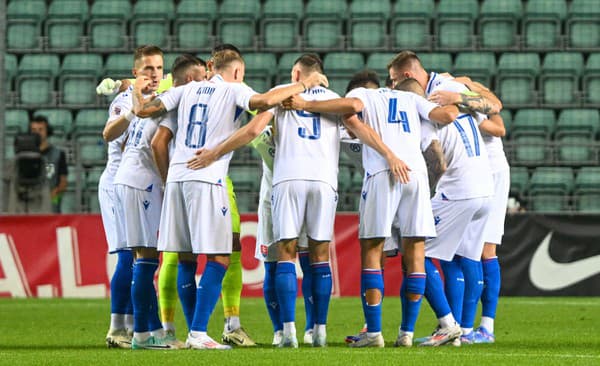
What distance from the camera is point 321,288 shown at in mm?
7992

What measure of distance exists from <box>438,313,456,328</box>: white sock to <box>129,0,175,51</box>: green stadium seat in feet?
40.4

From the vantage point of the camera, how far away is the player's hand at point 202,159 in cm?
773

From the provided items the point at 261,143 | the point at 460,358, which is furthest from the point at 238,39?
the point at 460,358

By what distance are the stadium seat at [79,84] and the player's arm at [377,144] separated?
11.8 metres

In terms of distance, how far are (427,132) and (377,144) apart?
0.67 meters

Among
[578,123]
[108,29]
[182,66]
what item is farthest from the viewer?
[108,29]

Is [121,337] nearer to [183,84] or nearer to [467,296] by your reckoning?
[183,84]

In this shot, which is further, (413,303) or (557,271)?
(557,271)

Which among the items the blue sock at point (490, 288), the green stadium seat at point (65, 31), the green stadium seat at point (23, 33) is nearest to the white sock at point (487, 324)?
the blue sock at point (490, 288)

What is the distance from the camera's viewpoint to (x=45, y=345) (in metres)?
8.73

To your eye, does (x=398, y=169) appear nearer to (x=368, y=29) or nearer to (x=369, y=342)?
(x=369, y=342)

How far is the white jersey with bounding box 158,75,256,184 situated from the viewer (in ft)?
25.5

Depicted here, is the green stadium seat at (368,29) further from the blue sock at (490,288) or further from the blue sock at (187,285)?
the blue sock at (187,285)

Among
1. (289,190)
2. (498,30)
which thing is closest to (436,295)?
(289,190)
